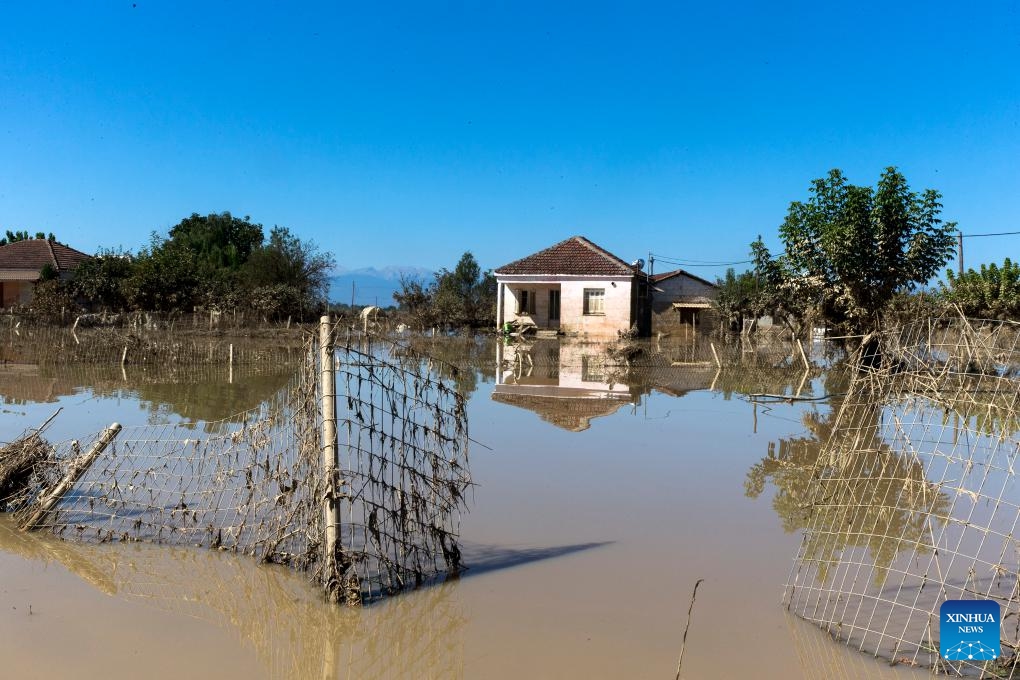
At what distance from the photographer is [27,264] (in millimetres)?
36844

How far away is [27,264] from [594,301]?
26583 mm

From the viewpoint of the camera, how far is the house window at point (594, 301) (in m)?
31.5

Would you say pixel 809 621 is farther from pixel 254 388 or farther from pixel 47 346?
pixel 47 346

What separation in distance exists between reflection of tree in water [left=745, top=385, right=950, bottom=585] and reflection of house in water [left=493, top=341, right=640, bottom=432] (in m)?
3.27

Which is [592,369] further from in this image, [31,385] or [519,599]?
[519,599]

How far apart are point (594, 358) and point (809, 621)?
18458 millimetres

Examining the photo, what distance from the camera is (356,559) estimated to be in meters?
5.12

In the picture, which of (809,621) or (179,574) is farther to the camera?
(179,574)

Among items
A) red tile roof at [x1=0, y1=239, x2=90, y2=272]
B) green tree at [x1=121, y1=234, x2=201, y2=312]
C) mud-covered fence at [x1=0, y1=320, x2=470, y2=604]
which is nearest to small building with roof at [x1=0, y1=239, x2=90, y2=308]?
red tile roof at [x1=0, y1=239, x2=90, y2=272]

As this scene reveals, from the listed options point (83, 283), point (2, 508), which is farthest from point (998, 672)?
point (83, 283)

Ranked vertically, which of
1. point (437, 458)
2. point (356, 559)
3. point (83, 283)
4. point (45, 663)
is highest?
point (83, 283)

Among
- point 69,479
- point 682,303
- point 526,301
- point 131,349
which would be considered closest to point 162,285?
point 131,349

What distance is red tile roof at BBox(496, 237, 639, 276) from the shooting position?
31484 mm

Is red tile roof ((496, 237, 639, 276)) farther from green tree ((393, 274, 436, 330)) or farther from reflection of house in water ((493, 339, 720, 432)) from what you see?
reflection of house in water ((493, 339, 720, 432))
